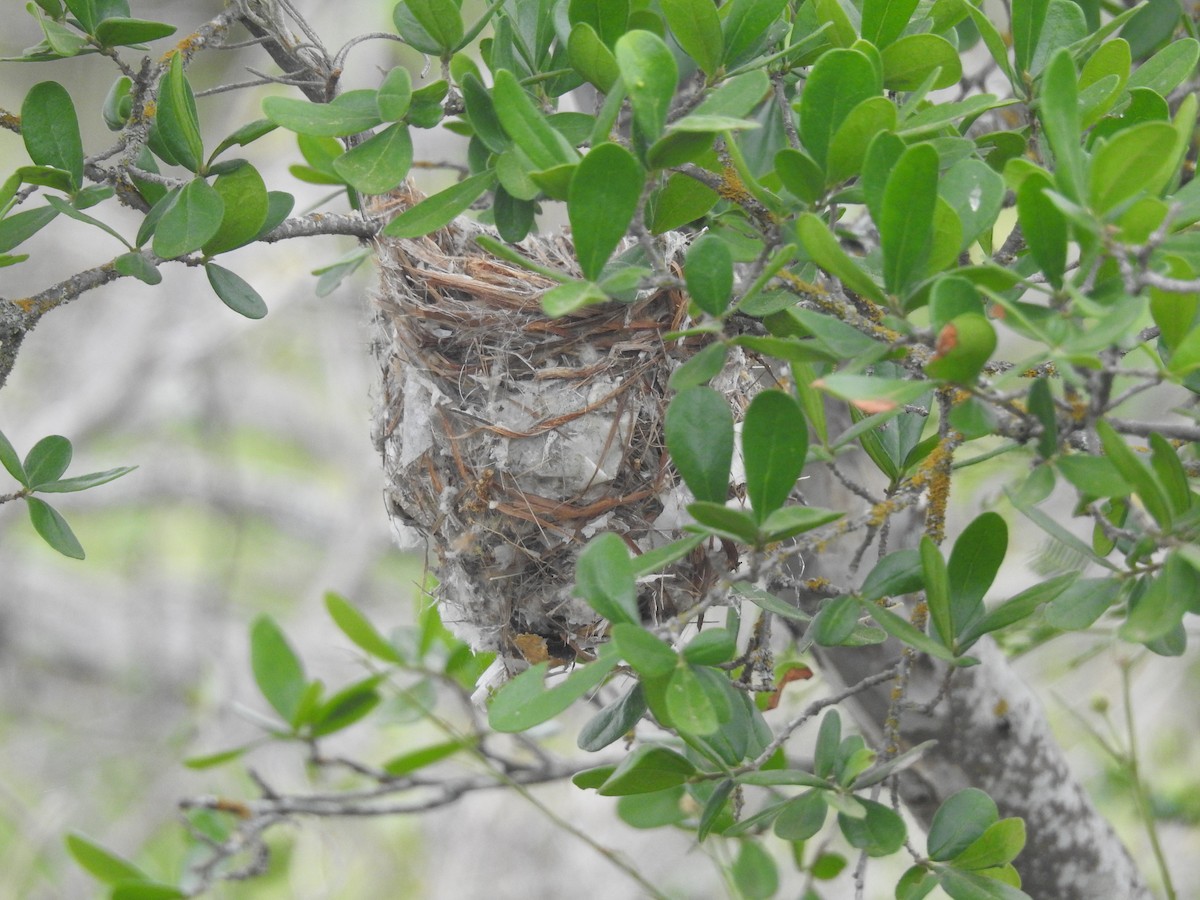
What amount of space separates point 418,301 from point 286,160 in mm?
2720

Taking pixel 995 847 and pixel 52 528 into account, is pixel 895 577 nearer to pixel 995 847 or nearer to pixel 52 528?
pixel 995 847

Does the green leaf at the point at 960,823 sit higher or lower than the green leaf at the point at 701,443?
lower

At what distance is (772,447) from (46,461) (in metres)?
0.66

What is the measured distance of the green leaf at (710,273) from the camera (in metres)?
0.69

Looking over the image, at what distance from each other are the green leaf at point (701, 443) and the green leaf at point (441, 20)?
0.35 metres

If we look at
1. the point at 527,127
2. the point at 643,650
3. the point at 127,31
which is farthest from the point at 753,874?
the point at 127,31

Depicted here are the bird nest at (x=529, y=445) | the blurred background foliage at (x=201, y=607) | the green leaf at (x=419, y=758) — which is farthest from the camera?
the blurred background foliage at (x=201, y=607)

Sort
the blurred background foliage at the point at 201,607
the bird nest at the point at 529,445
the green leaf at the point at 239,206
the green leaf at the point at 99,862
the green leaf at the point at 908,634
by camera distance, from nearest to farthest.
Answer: the green leaf at the point at 908,634 < the green leaf at the point at 239,206 < the bird nest at the point at 529,445 < the green leaf at the point at 99,862 < the blurred background foliage at the point at 201,607

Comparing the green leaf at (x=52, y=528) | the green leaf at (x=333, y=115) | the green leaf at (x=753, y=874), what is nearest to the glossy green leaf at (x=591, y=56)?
the green leaf at (x=333, y=115)

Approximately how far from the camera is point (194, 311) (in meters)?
3.89

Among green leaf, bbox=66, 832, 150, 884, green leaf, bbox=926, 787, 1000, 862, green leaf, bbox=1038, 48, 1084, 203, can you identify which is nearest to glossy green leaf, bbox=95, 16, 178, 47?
→ green leaf, bbox=1038, 48, 1084, 203

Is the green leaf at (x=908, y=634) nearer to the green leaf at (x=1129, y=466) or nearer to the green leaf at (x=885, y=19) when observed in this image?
the green leaf at (x=1129, y=466)

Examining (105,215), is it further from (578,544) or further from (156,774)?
(578,544)

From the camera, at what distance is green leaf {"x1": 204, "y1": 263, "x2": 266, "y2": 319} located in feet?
3.13
